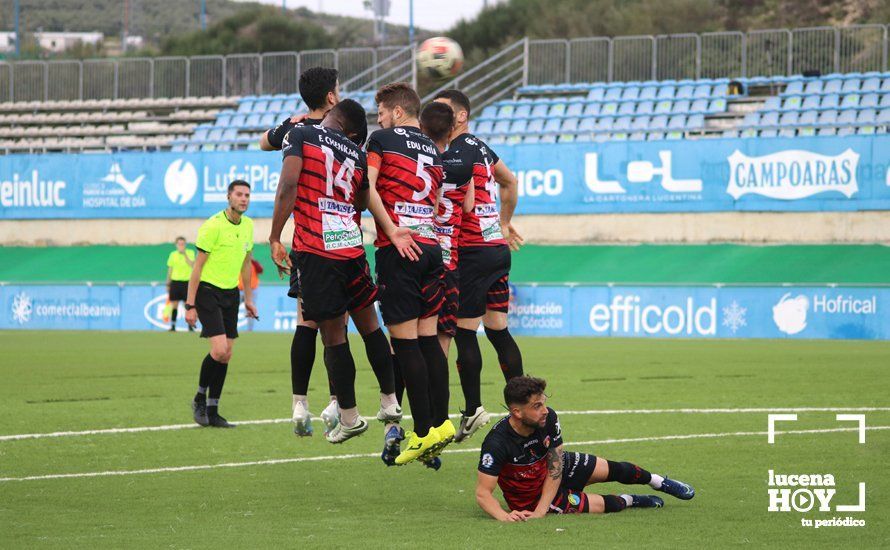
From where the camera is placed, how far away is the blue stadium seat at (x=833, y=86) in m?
34.6

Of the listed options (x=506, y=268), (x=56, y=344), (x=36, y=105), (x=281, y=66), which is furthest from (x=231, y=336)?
(x=36, y=105)

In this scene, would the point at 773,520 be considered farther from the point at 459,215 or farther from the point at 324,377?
the point at 324,377

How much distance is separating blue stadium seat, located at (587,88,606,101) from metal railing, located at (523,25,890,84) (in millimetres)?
655

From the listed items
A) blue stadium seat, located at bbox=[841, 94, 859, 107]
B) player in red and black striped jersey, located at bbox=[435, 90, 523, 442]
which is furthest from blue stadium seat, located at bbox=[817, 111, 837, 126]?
player in red and black striped jersey, located at bbox=[435, 90, 523, 442]

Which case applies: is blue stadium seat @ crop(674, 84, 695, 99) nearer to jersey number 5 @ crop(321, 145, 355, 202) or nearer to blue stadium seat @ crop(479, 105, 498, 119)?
blue stadium seat @ crop(479, 105, 498, 119)

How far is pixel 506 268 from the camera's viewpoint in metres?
10.8

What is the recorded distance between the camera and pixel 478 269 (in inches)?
415

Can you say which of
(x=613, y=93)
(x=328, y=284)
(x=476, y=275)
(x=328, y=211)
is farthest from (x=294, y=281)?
(x=613, y=93)

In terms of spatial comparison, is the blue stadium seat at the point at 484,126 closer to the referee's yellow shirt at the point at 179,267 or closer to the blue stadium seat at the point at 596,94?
the blue stadium seat at the point at 596,94

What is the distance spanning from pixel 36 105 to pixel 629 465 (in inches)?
1617

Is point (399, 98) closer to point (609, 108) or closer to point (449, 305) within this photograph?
point (449, 305)

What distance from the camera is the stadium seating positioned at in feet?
110

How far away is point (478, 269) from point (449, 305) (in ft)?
2.06

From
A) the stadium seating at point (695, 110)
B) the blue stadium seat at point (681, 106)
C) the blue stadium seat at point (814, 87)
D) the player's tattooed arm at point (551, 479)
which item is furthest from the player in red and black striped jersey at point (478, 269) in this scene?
the blue stadium seat at point (681, 106)
